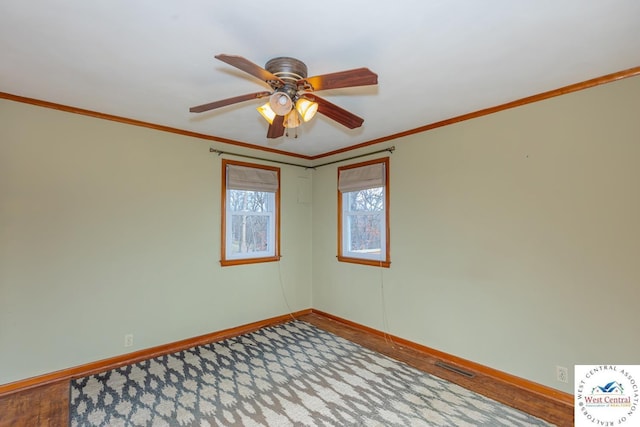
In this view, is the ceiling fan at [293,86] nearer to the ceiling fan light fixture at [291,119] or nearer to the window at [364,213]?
the ceiling fan light fixture at [291,119]

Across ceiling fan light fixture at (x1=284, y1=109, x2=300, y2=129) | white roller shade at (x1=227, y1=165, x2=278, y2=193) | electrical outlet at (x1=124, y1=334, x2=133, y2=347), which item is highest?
ceiling fan light fixture at (x1=284, y1=109, x2=300, y2=129)

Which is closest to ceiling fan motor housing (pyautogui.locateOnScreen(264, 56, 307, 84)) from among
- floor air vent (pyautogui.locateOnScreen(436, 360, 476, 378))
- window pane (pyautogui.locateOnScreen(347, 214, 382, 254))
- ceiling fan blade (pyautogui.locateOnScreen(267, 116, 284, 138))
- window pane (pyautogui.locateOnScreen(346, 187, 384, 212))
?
ceiling fan blade (pyautogui.locateOnScreen(267, 116, 284, 138))

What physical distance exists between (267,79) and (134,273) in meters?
2.57

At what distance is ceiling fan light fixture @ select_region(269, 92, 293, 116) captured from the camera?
5.79ft

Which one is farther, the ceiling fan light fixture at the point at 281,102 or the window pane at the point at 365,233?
the window pane at the point at 365,233

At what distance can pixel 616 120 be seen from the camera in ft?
7.25

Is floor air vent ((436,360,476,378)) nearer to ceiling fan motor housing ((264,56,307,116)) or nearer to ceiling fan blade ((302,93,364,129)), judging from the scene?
ceiling fan blade ((302,93,364,129))

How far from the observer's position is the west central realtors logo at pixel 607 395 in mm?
1979

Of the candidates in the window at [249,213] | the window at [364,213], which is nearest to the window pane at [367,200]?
the window at [364,213]

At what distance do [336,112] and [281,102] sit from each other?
Answer: 503mm

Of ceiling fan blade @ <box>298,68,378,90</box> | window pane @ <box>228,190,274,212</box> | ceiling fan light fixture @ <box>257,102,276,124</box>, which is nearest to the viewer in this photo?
ceiling fan blade @ <box>298,68,378,90</box>

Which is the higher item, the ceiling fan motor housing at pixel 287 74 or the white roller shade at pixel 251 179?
the ceiling fan motor housing at pixel 287 74

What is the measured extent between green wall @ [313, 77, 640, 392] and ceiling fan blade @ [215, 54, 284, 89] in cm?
212

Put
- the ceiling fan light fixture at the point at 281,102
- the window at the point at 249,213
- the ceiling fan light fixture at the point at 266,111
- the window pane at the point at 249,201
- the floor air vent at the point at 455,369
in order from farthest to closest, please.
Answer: the window pane at the point at 249,201, the window at the point at 249,213, the floor air vent at the point at 455,369, the ceiling fan light fixture at the point at 266,111, the ceiling fan light fixture at the point at 281,102
